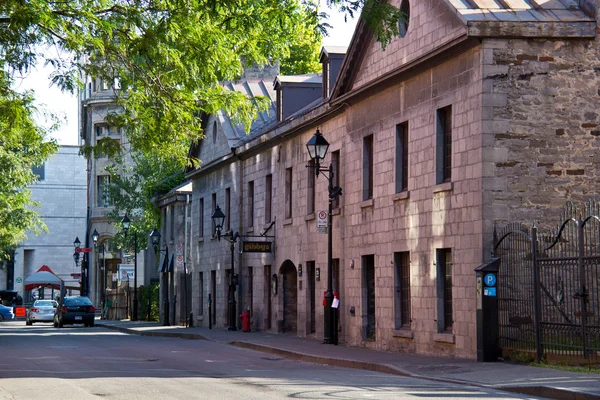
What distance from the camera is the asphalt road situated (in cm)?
1486

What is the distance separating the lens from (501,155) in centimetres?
2162

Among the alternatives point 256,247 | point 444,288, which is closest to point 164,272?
point 256,247

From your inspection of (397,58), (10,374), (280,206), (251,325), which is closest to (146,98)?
(10,374)

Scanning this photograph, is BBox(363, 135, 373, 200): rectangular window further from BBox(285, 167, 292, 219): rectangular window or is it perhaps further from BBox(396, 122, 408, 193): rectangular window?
BBox(285, 167, 292, 219): rectangular window

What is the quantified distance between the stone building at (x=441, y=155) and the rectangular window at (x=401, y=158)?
0.09ft

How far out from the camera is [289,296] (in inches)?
1452

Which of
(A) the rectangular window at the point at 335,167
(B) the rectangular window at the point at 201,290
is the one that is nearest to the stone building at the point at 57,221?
(B) the rectangular window at the point at 201,290

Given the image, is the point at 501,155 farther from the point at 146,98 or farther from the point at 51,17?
the point at 51,17

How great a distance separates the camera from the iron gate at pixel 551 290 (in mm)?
17938

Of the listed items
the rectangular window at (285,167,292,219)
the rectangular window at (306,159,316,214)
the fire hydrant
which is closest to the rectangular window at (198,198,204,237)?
the fire hydrant

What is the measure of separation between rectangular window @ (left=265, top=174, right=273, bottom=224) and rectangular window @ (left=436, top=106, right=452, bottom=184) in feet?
50.4

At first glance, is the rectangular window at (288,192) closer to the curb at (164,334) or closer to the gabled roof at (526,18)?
the curb at (164,334)

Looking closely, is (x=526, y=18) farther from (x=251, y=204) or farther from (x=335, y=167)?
(x=251, y=204)

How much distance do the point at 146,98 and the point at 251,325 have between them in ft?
72.2
